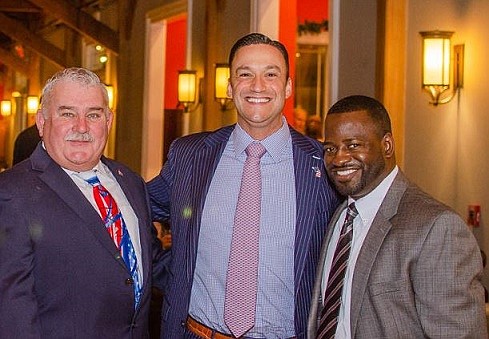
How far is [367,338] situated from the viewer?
2273 mm

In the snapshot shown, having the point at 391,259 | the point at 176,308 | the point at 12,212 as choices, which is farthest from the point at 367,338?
the point at 12,212

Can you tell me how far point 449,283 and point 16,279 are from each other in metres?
1.10

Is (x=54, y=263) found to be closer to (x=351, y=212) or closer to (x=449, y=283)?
(x=351, y=212)

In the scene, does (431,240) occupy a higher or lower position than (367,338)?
higher

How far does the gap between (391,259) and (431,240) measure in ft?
0.41

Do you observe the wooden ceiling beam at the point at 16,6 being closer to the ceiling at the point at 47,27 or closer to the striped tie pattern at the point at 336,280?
the ceiling at the point at 47,27

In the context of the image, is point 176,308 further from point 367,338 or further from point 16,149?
point 16,149

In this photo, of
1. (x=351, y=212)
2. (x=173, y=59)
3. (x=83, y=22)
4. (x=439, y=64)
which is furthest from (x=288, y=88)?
(x=83, y=22)

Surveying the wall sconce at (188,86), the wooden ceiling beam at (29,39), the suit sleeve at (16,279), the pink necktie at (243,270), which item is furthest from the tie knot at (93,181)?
the wooden ceiling beam at (29,39)

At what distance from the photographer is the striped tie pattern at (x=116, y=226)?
256 centimetres

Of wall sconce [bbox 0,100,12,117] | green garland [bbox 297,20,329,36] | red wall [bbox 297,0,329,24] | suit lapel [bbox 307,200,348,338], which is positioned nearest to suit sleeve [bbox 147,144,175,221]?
suit lapel [bbox 307,200,348,338]

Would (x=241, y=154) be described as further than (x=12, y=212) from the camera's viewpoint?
Yes

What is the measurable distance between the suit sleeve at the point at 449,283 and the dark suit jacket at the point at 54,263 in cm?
85

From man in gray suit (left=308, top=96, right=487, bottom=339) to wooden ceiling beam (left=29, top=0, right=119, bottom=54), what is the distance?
1042cm
